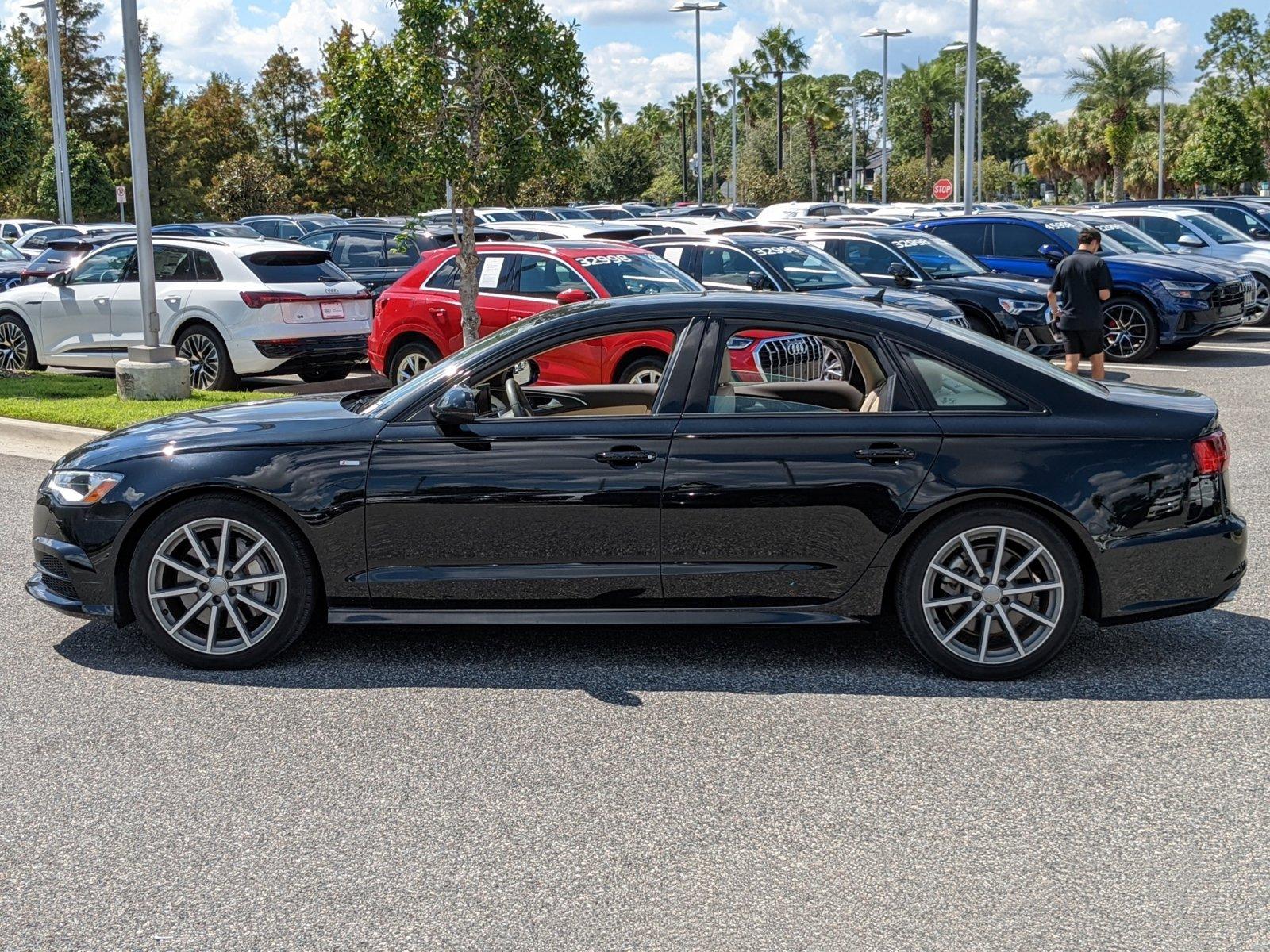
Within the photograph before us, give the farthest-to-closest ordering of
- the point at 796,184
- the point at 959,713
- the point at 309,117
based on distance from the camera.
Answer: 1. the point at 796,184
2. the point at 309,117
3. the point at 959,713

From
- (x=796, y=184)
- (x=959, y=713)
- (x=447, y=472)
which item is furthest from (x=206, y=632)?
(x=796, y=184)

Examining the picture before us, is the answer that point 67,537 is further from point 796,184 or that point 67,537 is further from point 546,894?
point 796,184

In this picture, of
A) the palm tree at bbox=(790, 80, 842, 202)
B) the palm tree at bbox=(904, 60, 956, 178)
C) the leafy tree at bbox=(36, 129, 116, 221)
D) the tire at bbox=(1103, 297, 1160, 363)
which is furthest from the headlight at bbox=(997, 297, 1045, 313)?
the palm tree at bbox=(904, 60, 956, 178)

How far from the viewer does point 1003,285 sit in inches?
665

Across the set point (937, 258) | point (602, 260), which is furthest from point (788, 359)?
point (937, 258)

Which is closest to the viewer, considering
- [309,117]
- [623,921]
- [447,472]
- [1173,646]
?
[623,921]

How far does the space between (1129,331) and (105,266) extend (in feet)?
38.8

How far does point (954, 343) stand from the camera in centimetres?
607

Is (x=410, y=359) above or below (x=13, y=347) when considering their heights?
below

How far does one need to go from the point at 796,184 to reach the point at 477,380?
7290cm

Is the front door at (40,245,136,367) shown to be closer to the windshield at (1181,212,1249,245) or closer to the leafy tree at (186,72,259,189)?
the windshield at (1181,212,1249,245)

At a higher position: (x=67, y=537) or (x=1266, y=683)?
(x=67, y=537)

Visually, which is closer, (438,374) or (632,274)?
(438,374)

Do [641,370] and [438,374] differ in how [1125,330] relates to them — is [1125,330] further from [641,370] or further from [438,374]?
[438,374]
